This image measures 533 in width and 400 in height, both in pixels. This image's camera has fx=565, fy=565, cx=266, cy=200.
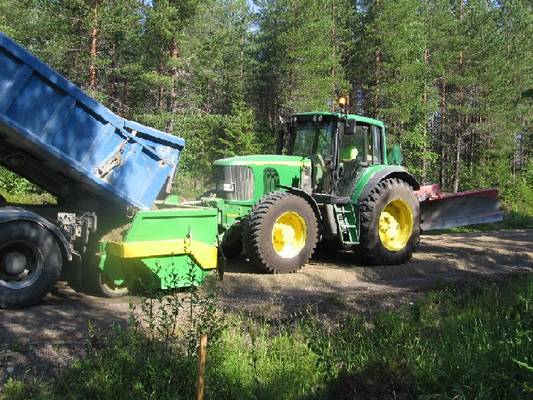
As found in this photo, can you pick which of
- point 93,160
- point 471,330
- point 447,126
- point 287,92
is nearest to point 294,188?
point 93,160

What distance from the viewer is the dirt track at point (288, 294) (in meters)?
4.98

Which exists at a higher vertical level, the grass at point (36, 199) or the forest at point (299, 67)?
the forest at point (299, 67)

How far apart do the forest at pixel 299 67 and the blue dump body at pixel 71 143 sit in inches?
347

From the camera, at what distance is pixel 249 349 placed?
197 inches

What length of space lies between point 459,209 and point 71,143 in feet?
26.6

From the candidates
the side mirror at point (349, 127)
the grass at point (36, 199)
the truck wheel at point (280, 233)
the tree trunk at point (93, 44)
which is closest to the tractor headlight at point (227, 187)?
the truck wheel at point (280, 233)

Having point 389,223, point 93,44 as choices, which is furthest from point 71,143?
point 93,44

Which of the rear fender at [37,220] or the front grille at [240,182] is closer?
the rear fender at [37,220]

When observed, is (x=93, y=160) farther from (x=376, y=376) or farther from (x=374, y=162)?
(x=374, y=162)

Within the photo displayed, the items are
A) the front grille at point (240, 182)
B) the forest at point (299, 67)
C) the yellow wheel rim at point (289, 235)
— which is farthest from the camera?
the forest at point (299, 67)

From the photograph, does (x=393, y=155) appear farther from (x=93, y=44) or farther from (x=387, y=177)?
(x=93, y=44)

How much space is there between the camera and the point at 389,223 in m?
10.4

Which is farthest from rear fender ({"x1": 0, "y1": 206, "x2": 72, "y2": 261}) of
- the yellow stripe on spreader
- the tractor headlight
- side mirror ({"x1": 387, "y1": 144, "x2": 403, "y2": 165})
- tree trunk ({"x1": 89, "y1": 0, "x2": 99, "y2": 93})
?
tree trunk ({"x1": 89, "y1": 0, "x2": 99, "y2": 93})

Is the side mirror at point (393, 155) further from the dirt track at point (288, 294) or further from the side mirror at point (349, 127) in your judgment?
the dirt track at point (288, 294)
